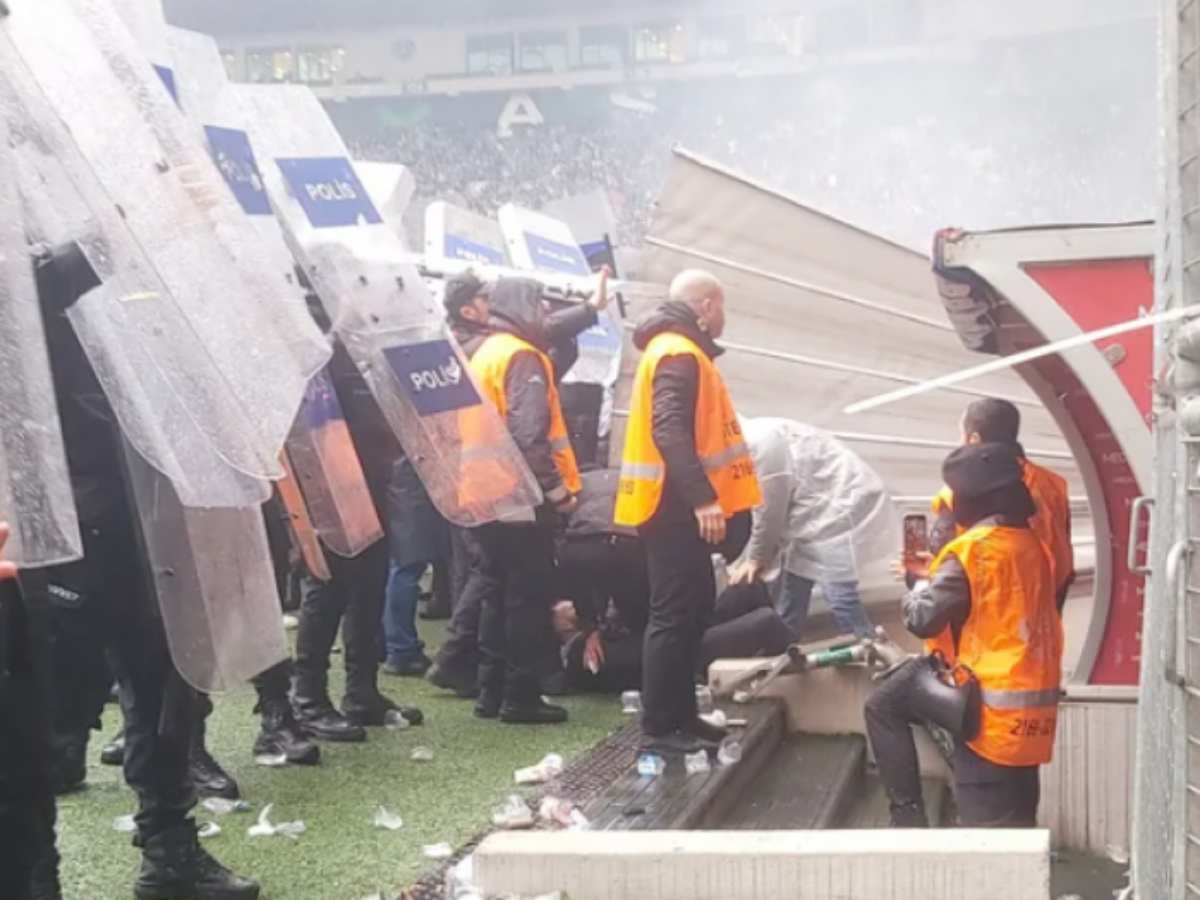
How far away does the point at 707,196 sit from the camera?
7316 millimetres

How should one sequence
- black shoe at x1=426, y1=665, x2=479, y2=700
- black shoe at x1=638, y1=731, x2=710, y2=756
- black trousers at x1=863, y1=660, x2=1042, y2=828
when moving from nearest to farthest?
black trousers at x1=863, y1=660, x2=1042, y2=828
black shoe at x1=638, y1=731, x2=710, y2=756
black shoe at x1=426, y1=665, x2=479, y2=700

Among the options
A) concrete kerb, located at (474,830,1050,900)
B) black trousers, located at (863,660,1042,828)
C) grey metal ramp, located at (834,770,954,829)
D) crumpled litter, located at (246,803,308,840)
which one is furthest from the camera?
grey metal ramp, located at (834,770,954,829)

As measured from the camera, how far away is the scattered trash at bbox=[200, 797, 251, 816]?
386cm

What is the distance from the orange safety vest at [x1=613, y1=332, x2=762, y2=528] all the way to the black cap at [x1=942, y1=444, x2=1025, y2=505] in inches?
33.3

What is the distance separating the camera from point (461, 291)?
5246mm

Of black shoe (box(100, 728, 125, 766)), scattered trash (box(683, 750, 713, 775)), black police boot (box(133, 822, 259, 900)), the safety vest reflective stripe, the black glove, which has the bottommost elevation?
scattered trash (box(683, 750, 713, 775))

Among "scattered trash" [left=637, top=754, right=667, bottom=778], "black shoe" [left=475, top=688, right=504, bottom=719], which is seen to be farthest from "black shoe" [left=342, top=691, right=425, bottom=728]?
"scattered trash" [left=637, top=754, right=667, bottom=778]

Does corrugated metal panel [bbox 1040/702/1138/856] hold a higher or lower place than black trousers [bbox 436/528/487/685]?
lower

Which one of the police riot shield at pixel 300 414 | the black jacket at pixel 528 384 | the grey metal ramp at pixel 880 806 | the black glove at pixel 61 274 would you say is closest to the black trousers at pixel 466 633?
the black jacket at pixel 528 384

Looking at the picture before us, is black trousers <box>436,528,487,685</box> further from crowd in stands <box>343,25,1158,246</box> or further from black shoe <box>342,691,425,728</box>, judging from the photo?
crowd in stands <box>343,25,1158,246</box>

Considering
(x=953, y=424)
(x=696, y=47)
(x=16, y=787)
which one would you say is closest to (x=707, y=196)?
(x=953, y=424)

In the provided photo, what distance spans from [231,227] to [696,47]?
19.4 m

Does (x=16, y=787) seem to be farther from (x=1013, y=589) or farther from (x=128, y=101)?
(x=1013, y=589)

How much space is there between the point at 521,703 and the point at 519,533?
56cm
